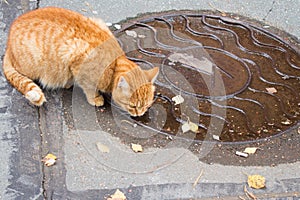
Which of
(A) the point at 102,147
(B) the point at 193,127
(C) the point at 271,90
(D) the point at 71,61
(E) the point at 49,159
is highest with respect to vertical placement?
(C) the point at 271,90

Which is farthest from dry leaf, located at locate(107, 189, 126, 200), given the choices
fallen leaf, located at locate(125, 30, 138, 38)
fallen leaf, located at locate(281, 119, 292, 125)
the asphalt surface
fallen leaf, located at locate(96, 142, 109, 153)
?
fallen leaf, located at locate(125, 30, 138, 38)

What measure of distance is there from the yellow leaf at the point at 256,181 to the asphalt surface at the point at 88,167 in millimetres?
33

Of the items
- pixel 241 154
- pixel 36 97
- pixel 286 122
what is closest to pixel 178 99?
pixel 241 154

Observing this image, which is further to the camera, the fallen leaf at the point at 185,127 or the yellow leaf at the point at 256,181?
the fallen leaf at the point at 185,127

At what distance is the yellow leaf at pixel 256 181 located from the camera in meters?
3.70

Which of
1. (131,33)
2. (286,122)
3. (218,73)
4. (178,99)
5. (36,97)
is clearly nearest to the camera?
(36,97)

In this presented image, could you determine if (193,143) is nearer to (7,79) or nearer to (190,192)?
(190,192)

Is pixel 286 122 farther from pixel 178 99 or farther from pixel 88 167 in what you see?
pixel 88 167

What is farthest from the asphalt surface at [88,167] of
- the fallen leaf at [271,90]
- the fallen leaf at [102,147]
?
the fallen leaf at [271,90]

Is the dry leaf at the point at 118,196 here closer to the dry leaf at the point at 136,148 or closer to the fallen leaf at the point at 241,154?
the dry leaf at the point at 136,148

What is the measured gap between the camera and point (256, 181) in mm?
3715

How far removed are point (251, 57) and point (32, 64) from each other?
1.78m

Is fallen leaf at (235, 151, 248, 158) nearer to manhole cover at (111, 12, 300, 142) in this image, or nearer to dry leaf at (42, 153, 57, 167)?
manhole cover at (111, 12, 300, 142)

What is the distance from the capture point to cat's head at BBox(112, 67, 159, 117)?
156 inches
